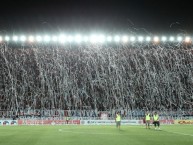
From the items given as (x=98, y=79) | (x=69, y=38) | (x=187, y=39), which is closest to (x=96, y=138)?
(x=69, y=38)

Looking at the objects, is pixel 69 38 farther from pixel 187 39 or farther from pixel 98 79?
pixel 187 39

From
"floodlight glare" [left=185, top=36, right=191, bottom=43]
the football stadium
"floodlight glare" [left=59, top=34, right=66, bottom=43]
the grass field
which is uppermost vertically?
"floodlight glare" [left=59, top=34, right=66, bottom=43]

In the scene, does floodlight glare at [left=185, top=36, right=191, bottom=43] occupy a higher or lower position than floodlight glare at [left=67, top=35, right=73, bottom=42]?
lower

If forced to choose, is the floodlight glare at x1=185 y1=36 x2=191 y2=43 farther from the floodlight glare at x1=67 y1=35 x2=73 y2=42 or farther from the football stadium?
Answer: the floodlight glare at x1=67 y1=35 x2=73 y2=42

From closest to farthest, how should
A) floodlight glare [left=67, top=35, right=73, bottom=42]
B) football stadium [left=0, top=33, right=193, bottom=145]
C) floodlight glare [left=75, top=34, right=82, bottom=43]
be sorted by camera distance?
floodlight glare [left=67, top=35, right=73, bottom=42] < floodlight glare [left=75, top=34, right=82, bottom=43] < football stadium [left=0, top=33, right=193, bottom=145]

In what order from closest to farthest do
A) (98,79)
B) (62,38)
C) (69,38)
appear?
(62,38) < (69,38) < (98,79)

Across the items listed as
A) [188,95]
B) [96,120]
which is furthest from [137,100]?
[96,120]

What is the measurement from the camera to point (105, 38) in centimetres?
4884

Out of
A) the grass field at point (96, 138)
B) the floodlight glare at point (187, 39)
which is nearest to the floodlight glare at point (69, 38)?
the floodlight glare at point (187, 39)

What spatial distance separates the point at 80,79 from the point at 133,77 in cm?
954

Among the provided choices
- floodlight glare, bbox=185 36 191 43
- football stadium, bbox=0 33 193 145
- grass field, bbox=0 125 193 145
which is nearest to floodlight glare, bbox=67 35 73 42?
football stadium, bbox=0 33 193 145

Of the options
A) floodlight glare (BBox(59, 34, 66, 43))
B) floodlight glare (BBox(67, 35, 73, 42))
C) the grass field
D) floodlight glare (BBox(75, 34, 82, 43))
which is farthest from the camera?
floodlight glare (BBox(75, 34, 82, 43))

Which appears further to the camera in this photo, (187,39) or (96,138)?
(187,39)

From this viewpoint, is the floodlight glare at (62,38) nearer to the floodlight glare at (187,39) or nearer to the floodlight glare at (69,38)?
the floodlight glare at (69,38)
